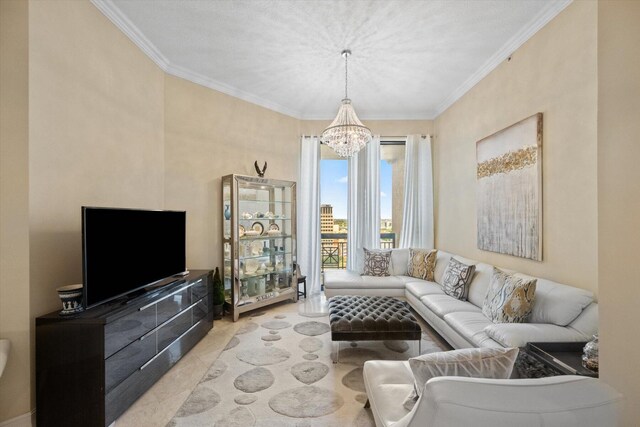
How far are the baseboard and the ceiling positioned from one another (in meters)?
3.13

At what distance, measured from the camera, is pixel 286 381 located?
2.36 metres

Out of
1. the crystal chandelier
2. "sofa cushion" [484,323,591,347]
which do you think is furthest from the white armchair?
the crystal chandelier

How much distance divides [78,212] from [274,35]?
94.1 inches

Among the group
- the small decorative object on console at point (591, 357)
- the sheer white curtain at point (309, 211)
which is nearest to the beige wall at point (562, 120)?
the small decorative object on console at point (591, 357)

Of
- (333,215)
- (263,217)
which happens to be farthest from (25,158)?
(333,215)

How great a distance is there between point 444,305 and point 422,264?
1302 mm

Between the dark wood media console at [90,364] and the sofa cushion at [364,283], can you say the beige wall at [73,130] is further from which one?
the sofa cushion at [364,283]

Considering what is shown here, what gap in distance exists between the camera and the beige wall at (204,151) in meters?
3.60

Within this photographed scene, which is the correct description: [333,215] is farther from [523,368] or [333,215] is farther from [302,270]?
[523,368]

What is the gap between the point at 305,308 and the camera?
13.9 feet

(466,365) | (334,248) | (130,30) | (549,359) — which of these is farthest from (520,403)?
(334,248)

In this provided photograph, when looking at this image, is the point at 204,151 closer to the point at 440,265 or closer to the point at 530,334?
the point at 440,265

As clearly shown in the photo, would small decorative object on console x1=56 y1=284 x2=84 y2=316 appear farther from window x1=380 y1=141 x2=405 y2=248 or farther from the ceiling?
window x1=380 y1=141 x2=405 y2=248

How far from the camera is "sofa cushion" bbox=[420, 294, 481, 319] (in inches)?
113
